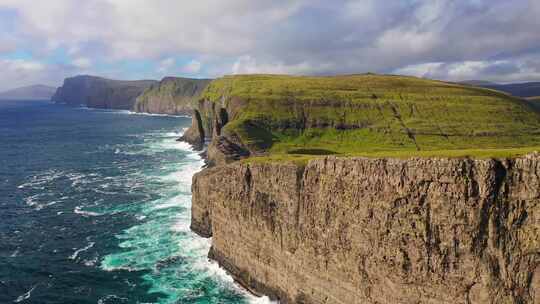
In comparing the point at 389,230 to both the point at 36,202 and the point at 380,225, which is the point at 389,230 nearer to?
the point at 380,225

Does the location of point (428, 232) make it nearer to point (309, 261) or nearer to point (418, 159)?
point (418, 159)

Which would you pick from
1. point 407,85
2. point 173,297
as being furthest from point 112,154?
point 407,85

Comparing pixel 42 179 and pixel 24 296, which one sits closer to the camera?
pixel 24 296

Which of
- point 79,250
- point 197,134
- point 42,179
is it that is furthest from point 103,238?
point 197,134

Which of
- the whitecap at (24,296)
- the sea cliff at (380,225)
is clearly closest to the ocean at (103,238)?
the whitecap at (24,296)

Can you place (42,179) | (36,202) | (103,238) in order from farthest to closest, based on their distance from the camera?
(42,179) → (36,202) → (103,238)

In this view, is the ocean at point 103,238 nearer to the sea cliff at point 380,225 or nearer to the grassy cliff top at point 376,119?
the sea cliff at point 380,225

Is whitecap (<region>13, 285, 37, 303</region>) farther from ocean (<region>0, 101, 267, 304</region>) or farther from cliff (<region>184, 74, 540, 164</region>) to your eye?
cliff (<region>184, 74, 540, 164</region>)
